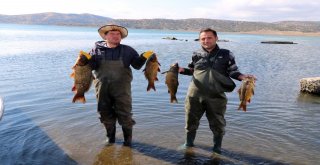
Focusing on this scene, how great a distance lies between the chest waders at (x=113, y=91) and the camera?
626 cm

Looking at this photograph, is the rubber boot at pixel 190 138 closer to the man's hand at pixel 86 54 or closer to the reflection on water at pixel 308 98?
the man's hand at pixel 86 54

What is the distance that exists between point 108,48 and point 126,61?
0.39 meters

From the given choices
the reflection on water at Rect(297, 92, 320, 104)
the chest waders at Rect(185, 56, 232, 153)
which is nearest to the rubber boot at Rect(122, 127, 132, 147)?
the chest waders at Rect(185, 56, 232, 153)

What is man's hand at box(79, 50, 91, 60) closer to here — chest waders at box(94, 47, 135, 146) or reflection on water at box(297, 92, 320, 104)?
chest waders at box(94, 47, 135, 146)

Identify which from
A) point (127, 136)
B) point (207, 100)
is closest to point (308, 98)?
point (207, 100)

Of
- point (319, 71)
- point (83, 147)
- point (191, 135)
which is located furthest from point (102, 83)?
point (319, 71)

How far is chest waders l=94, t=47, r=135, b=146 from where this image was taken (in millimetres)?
6255

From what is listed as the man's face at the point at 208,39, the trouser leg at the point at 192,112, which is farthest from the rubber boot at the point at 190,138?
the man's face at the point at 208,39

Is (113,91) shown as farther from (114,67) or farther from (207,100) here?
(207,100)

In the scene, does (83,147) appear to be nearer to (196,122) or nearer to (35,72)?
(196,122)

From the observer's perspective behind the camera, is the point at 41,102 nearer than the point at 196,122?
No

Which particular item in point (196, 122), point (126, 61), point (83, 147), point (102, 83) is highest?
point (126, 61)

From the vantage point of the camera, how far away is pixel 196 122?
6.46 m

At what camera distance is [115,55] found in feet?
20.5
